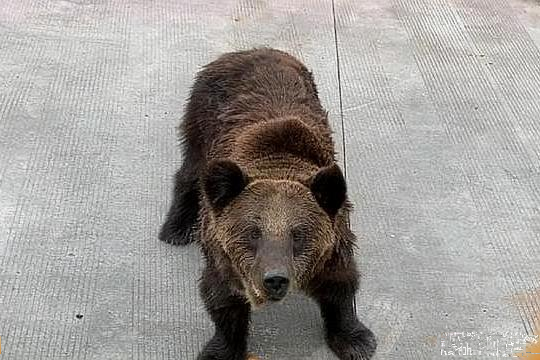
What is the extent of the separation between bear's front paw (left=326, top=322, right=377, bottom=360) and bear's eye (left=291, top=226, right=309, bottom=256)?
861 millimetres

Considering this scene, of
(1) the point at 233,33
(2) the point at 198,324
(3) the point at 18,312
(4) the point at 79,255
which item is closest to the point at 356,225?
(2) the point at 198,324

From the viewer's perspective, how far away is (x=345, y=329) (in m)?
4.07

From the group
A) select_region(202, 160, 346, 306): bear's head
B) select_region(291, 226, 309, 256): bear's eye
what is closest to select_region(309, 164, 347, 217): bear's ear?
select_region(202, 160, 346, 306): bear's head

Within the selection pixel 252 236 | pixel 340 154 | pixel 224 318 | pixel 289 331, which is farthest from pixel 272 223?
pixel 340 154

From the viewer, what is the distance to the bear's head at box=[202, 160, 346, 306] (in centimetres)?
329

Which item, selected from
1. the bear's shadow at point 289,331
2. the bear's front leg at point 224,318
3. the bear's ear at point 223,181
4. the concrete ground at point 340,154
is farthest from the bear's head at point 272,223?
the concrete ground at point 340,154

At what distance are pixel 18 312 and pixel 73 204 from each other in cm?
91

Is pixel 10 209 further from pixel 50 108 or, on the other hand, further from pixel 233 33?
pixel 233 33

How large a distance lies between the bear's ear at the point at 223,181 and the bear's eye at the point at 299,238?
0.32 meters

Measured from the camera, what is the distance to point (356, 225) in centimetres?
488

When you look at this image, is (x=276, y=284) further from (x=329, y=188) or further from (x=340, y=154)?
(x=340, y=154)

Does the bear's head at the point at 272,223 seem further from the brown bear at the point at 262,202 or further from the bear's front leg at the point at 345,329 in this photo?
the bear's front leg at the point at 345,329

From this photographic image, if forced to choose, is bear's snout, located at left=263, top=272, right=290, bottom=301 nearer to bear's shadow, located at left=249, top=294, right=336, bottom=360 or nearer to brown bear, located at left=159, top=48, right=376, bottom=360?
brown bear, located at left=159, top=48, right=376, bottom=360

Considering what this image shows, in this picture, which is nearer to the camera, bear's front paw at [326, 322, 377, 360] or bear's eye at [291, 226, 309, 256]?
bear's eye at [291, 226, 309, 256]
